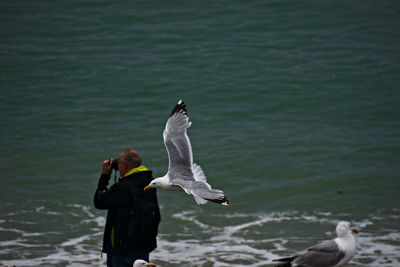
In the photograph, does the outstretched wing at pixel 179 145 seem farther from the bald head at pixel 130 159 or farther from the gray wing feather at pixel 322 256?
the gray wing feather at pixel 322 256

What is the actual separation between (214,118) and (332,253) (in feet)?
31.3

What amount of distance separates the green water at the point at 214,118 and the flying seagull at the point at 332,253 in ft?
7.32

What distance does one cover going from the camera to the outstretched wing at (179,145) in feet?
21.0

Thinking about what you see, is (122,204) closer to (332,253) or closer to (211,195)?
(211,195)

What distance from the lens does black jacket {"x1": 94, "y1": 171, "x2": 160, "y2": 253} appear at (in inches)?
213

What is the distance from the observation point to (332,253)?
20.4ft

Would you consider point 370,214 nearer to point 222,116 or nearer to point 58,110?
point 222,116

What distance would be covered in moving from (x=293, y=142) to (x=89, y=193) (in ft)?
15.2

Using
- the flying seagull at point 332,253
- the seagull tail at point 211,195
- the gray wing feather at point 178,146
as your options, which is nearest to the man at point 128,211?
the seagull tail at point 211,195

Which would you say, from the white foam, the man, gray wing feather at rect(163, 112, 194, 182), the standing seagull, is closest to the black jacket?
the man

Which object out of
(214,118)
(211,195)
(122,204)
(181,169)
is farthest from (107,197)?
(214,118)

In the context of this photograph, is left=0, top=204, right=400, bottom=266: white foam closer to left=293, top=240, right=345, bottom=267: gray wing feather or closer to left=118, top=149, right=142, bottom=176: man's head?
left=293, top=240, right=345, bottom=267: gray wing feather

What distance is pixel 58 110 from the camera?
1609cm

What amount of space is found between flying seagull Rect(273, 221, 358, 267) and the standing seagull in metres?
1.06
